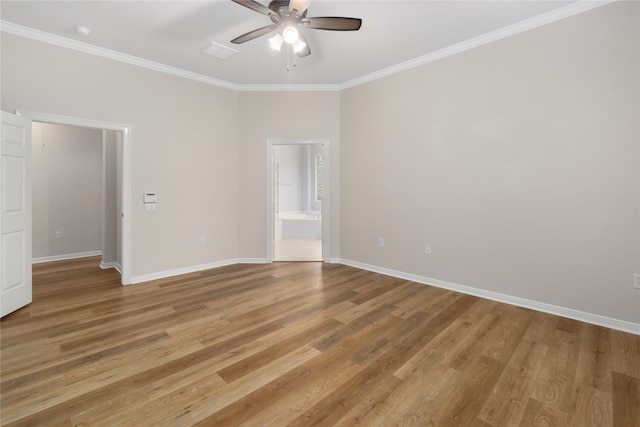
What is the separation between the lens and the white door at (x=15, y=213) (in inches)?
111

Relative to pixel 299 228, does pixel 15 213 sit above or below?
above

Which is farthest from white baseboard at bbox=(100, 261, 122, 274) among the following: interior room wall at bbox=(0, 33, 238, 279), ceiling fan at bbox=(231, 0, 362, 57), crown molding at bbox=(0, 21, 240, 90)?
ceiling fan at bbox=(231, 0, 362, 57)

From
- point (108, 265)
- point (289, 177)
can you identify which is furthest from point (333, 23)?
point (289, 177)

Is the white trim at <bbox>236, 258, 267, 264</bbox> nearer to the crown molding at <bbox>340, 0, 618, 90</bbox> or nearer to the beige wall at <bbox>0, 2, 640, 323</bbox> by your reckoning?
the beige wall at <bbox>0, 2, 640, 323</bbox>

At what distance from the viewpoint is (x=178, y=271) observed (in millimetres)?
4363

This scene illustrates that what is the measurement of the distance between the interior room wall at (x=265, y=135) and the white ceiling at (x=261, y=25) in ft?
2.28

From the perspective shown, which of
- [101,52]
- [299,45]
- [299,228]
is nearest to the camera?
[299,45]

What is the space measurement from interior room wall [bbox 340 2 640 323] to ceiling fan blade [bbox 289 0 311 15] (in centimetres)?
216

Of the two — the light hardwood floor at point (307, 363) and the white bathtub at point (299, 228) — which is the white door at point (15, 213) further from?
the white bathtub at point (299, 228)

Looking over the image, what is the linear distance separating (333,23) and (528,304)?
341 cm

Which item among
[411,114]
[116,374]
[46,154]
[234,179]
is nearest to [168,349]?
[116,374]

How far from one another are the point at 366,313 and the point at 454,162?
7.12 ft

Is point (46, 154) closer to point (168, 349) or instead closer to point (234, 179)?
point (234, 179)

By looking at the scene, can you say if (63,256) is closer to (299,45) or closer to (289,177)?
(299,45)
